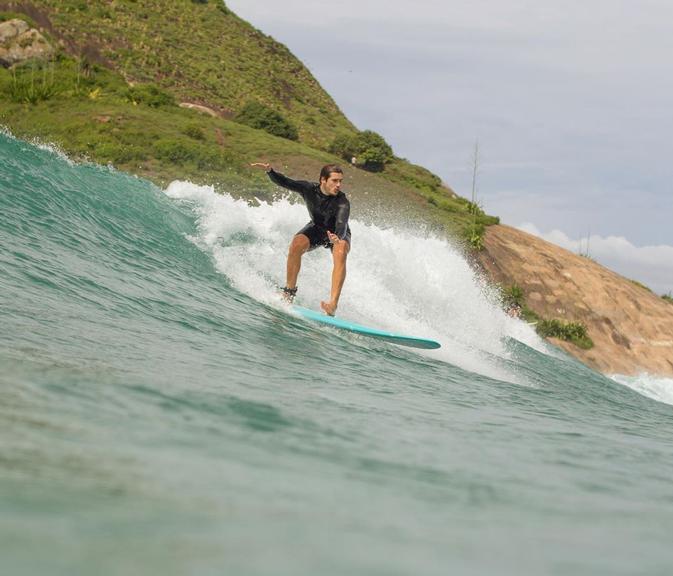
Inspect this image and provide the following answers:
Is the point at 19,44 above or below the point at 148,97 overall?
above

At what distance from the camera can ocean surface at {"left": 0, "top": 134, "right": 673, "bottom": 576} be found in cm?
221

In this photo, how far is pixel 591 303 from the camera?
2850 cm

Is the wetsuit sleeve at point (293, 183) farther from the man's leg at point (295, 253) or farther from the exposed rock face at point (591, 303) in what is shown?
the exposed rock face at point (591, 303)

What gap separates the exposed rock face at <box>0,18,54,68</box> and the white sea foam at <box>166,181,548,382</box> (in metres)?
27.6

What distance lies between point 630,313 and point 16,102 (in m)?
26.1

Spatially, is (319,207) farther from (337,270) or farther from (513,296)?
(513,296)

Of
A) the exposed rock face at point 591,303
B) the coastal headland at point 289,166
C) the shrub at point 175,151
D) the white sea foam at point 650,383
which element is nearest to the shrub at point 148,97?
the coastal headland at point 289,166

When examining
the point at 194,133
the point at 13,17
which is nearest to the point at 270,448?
the point at 194,133

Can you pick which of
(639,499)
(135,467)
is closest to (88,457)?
(135,467)

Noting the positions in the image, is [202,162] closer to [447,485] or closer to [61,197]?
[61,197]

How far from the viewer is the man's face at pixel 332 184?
8745 mm

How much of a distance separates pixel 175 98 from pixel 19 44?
→ 9.94m

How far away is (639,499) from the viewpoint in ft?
11.8

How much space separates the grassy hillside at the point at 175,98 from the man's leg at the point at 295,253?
17479 mm
